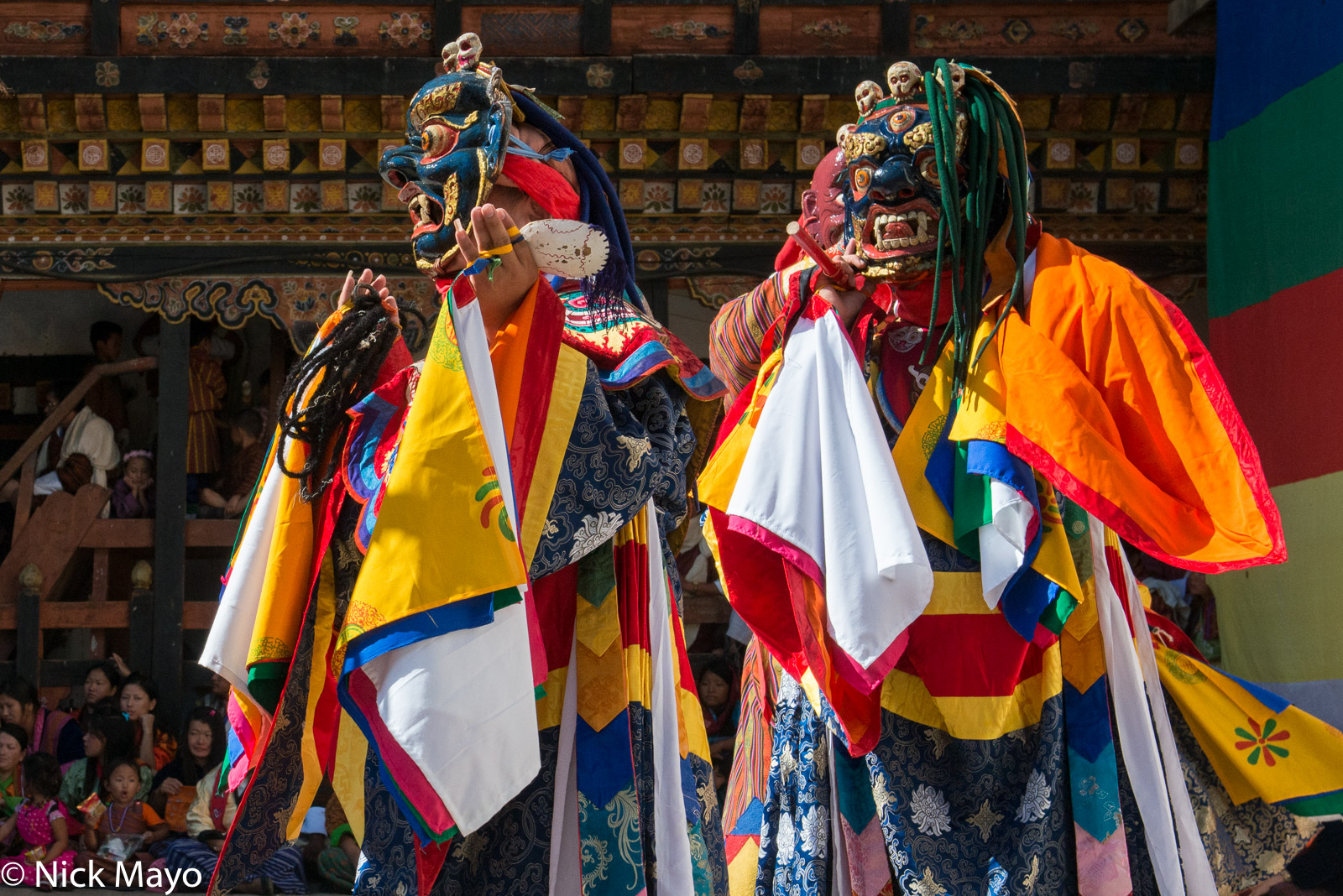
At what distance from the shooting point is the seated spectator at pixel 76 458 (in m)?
6.82

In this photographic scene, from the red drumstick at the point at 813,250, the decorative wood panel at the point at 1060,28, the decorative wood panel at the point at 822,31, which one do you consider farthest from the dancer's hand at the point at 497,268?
the decorative wood panel at the point at 1060,28

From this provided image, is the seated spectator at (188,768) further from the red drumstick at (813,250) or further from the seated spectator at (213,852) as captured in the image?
the red drumstick at (813,250)

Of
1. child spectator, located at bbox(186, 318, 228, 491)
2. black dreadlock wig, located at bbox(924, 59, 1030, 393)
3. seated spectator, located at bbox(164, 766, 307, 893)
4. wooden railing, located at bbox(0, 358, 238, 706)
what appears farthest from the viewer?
child spectator, located at bbox(186, 318, 228, 491)

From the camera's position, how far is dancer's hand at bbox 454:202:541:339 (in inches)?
88.3

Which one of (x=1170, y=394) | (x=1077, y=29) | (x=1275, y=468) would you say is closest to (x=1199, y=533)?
(x=1170, y=394)

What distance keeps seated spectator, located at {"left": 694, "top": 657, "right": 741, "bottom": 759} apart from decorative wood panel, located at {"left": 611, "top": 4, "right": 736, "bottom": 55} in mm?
2481

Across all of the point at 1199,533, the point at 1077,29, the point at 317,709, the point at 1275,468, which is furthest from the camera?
the point at 1077,29

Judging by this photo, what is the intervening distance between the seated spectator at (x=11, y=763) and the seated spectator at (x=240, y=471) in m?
1.28

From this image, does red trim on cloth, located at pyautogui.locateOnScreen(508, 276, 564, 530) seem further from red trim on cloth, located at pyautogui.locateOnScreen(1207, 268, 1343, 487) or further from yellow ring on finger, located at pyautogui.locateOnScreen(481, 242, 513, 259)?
red trim on cloth, located at pyautogui.locateOnScreen(1207, 268, 1343, 487)

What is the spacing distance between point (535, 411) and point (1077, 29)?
4108 mm

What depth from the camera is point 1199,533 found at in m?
2.61

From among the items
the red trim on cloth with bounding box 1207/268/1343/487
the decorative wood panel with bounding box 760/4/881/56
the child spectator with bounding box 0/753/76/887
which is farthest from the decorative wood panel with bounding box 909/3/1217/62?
the child spectator with bounding box 0/753/76/887

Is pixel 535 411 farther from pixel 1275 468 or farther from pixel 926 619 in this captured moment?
pixel 1275 468

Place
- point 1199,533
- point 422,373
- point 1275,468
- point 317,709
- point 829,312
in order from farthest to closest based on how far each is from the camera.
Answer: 1. point 1275,468
2. point 829,312
3. point 1199,533
4. point 317,709
5. point 422,373
